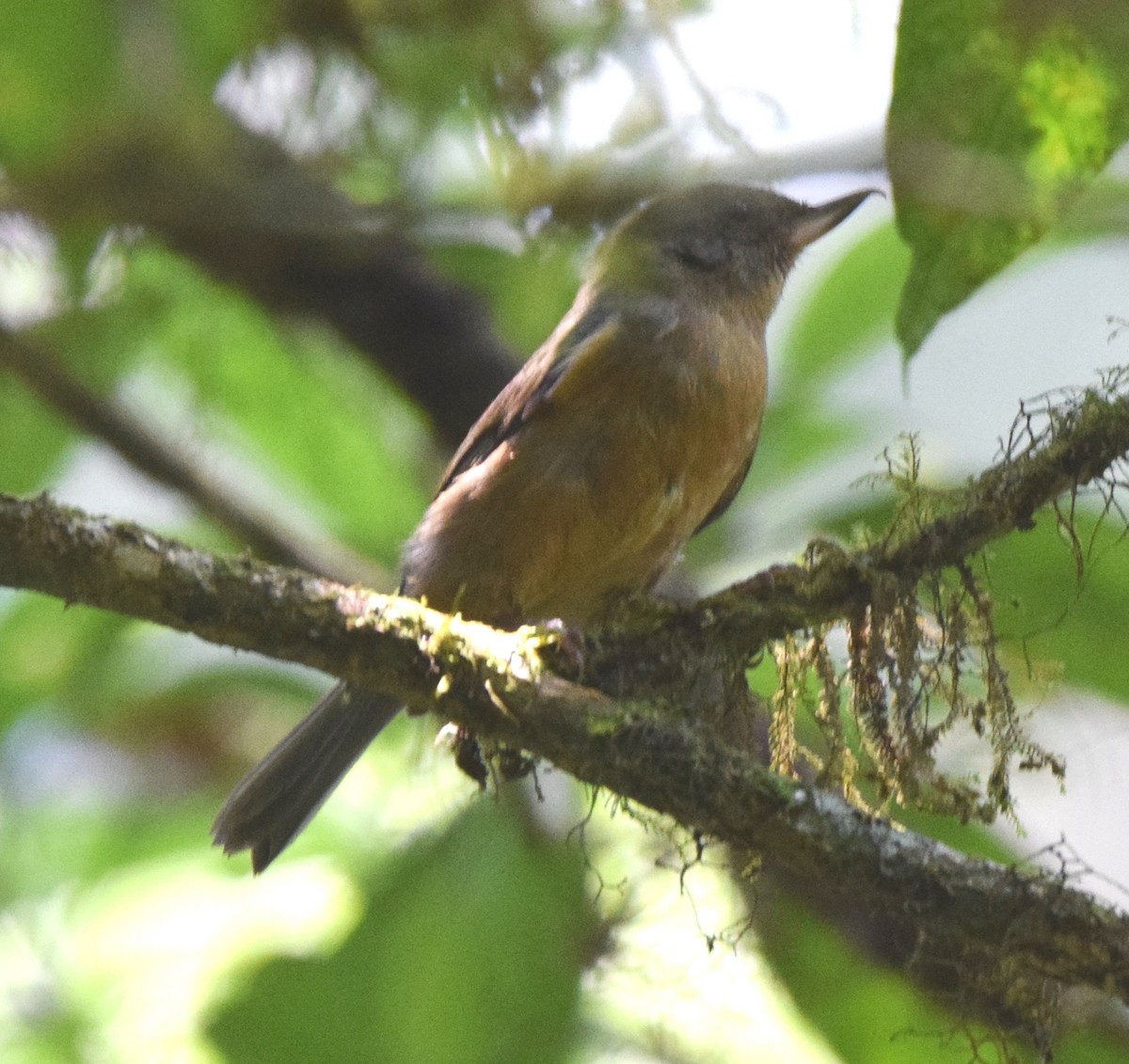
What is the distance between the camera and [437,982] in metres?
2.96

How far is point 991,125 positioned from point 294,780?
2.20m

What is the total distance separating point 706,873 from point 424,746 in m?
0.86

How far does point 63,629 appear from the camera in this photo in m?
3.84

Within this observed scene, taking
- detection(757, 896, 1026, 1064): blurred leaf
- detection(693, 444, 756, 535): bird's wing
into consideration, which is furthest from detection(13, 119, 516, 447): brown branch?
detection(757, 896, 1026, 1064): blurred leaf

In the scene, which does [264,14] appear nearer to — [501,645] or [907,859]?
[501,645]

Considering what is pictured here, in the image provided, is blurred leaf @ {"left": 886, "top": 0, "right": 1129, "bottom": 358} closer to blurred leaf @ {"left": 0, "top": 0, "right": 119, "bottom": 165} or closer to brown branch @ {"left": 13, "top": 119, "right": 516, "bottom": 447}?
blurred leaf @ {"left": 0, "top": 0, "right": 119, "bottom": 165}

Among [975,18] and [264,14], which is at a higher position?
[264,14]

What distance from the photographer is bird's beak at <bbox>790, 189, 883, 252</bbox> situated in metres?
3.90

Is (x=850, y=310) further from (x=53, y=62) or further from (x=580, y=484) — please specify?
(x=53, y=62)

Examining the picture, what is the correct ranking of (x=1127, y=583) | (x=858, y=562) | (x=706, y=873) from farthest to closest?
(x=706, y=873)
(x=1127, y=583)
(x=858, y=562)

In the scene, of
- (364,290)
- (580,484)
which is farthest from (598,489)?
(364,290)

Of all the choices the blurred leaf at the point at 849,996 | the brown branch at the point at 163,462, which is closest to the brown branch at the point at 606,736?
the blurred leaf at the point at 849,996

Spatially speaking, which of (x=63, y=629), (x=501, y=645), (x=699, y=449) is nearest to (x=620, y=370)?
(x=699, y=449)

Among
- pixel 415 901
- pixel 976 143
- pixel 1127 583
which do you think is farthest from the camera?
pixel 415 901
